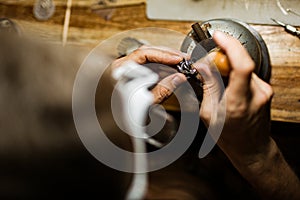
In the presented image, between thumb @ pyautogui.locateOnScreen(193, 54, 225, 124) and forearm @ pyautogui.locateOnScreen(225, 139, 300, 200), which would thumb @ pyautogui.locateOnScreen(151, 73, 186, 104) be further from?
forearm @ pyautogui.locateOnScreen(225, 139, 300, 200)

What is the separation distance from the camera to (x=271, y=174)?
1.09 metres

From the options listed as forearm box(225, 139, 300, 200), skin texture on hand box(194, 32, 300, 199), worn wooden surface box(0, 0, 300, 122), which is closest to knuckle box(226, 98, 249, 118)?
skin texture on hand box(194, 32, 300, 199)

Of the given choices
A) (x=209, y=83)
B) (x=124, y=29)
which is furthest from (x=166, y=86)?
(x=124, y=29)

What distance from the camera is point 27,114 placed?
0.58 m

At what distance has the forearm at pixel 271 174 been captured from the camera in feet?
3.48

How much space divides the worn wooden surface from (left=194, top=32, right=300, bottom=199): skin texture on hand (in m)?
0.22

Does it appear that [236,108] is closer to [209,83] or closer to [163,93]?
[209,83]

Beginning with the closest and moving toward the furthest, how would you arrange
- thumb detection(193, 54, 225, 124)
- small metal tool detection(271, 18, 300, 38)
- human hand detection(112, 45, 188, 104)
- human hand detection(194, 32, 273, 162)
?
human hand detection(194, 32, 273, 162) → thumb detection(193, 54, 225, 124) → human hand detection(112, 45, 188, 104) → small metal tool detection(271, 18, 300, 38)

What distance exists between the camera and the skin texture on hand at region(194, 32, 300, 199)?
2.93 ft

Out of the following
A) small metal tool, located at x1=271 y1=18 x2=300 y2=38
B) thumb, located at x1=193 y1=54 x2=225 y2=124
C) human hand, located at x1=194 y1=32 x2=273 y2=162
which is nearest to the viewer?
human hand, located at x1=194 y1=32 x2=273 y2=162

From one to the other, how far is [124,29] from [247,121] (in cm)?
63

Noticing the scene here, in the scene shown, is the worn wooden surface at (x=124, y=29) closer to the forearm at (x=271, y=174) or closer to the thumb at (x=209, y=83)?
the forearm at (x=271, y=174)

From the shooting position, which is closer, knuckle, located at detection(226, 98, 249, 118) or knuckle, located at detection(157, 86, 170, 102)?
knuckle, located at detection(226, 98, 249, 118)

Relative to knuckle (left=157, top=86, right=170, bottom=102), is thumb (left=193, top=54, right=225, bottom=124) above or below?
above
